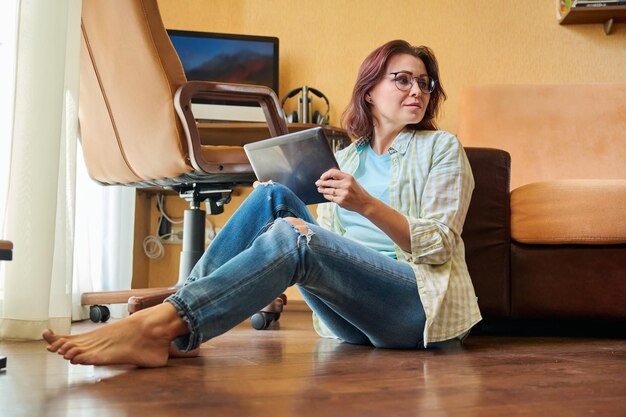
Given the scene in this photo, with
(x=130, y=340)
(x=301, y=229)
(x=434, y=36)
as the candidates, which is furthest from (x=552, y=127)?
(x=130, y=340)

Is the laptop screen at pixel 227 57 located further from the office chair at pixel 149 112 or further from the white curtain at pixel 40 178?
the white curtain at pixel 40 178

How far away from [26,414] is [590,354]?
121 centimetres

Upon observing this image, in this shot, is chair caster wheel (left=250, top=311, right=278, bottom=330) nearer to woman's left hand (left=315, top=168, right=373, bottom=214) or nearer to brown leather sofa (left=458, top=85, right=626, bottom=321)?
brown leather sofa (left=458, top=85, right=626, bottom=321)

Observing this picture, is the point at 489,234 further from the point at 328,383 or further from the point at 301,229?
the point at 328,383

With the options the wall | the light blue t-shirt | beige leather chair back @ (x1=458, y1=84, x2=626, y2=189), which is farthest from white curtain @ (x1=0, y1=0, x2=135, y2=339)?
beige leather chair back @ (x1=458, y1=84, x2=626, y2=189)

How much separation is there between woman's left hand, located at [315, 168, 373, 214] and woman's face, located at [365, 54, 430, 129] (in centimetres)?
35

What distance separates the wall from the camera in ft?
10.5

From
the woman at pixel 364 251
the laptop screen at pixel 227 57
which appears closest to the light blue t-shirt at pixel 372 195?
the woman at pixel 364 251

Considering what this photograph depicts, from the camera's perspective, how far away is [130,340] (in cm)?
122

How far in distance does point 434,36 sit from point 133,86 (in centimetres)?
164

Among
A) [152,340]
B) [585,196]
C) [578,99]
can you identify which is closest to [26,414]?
[152,340]

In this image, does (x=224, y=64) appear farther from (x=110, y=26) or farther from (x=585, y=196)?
(x=585, y=196)

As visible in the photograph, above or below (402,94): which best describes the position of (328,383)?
below

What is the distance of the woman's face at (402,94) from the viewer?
1.67m
